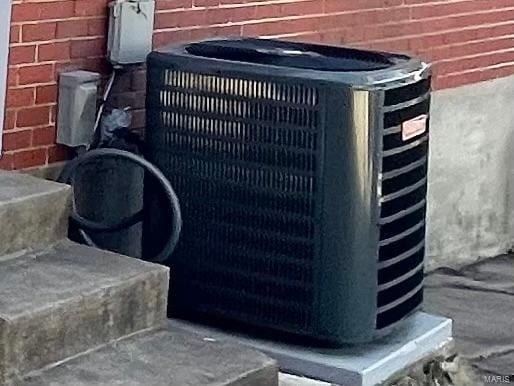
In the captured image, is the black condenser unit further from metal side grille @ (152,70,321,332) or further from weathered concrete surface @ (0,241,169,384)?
weathered concrete surface @ (0,241,169,384)

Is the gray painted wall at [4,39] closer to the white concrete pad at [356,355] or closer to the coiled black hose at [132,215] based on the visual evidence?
the coiled black hose at [132,215]

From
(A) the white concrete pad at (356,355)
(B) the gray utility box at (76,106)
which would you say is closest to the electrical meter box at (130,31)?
(B) the gray utility box at (76,106)

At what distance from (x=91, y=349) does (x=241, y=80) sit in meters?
1.12

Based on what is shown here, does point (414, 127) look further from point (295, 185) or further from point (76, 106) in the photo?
point (76, 106)

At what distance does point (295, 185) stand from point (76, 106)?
0.98 m

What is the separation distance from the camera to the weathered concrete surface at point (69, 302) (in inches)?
145

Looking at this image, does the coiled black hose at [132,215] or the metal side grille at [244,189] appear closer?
the metal side grille at [244,189]

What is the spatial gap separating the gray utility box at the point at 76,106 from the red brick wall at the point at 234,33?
4 cm

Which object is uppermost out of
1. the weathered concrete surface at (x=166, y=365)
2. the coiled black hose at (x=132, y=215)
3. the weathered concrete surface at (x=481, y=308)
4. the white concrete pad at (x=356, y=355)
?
the coiled black hose at (x=132, y=215)

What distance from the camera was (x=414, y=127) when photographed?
180 inches

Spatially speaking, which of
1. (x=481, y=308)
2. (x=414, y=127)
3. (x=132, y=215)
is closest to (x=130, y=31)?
(x=132, y=215)

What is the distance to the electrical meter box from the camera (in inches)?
197

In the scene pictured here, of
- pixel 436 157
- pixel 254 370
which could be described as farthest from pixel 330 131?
pixel 436 157

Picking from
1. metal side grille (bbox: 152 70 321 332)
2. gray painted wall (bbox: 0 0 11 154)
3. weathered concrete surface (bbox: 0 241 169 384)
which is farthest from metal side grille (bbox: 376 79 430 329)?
gray painted wall (bbox: 0 0 11 154)
